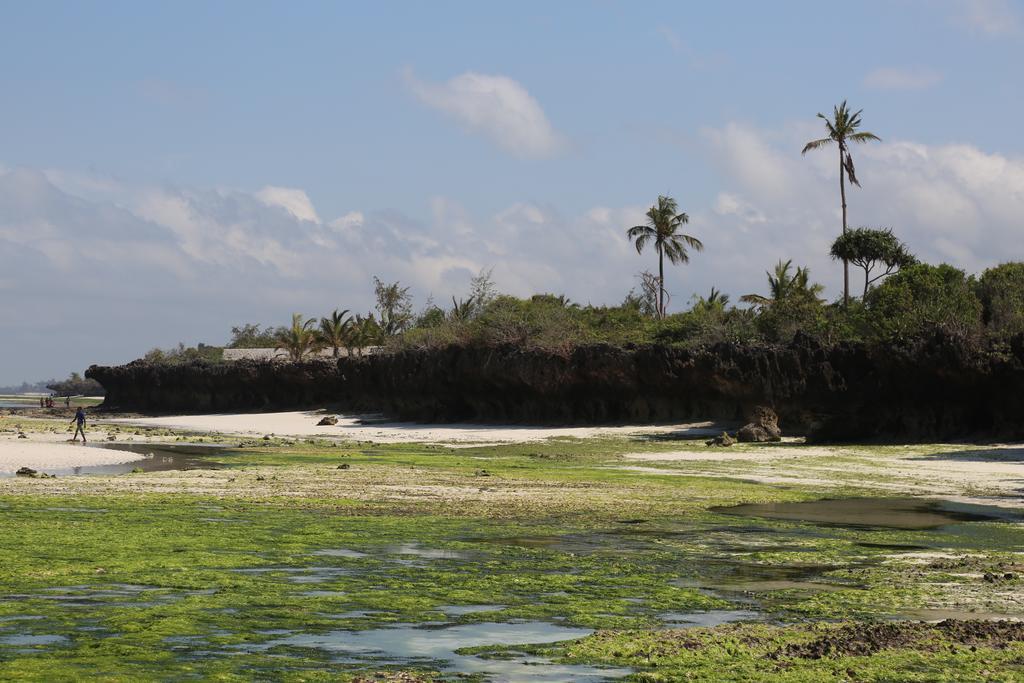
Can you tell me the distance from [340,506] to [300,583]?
8.37 metres

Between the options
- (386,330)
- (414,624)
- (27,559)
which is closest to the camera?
(414,624)

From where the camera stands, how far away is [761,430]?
149 ft

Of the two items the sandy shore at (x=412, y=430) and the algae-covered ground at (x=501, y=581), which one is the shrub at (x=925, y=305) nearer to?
the sandy shore at (x=412, y=430)

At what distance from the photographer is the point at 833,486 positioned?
2867 cm

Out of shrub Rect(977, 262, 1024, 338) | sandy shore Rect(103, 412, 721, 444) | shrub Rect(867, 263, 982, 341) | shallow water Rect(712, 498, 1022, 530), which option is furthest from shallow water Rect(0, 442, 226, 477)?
shrub Rect(977, 262, 1024, 338)

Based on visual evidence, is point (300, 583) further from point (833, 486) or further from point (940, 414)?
point (940, 414)

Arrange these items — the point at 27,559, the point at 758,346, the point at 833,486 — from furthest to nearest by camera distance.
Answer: the point at 758,346 < the point at 833,486 < the point at 27,559

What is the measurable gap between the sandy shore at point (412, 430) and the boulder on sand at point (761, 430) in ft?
14.8

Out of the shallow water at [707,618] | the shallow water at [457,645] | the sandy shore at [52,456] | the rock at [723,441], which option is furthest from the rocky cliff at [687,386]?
the shallow water at [457,645]

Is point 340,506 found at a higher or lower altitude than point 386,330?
lower

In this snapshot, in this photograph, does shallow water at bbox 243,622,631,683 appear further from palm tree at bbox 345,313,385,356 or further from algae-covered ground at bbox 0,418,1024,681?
palm tree at bbox 345,313,385,356

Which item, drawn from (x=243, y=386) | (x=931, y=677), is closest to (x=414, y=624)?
(x=931, y=677)

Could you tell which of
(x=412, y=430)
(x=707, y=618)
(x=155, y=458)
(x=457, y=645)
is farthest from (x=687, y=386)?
(x=457, y=645)

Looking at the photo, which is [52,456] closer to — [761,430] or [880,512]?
[761,430]
